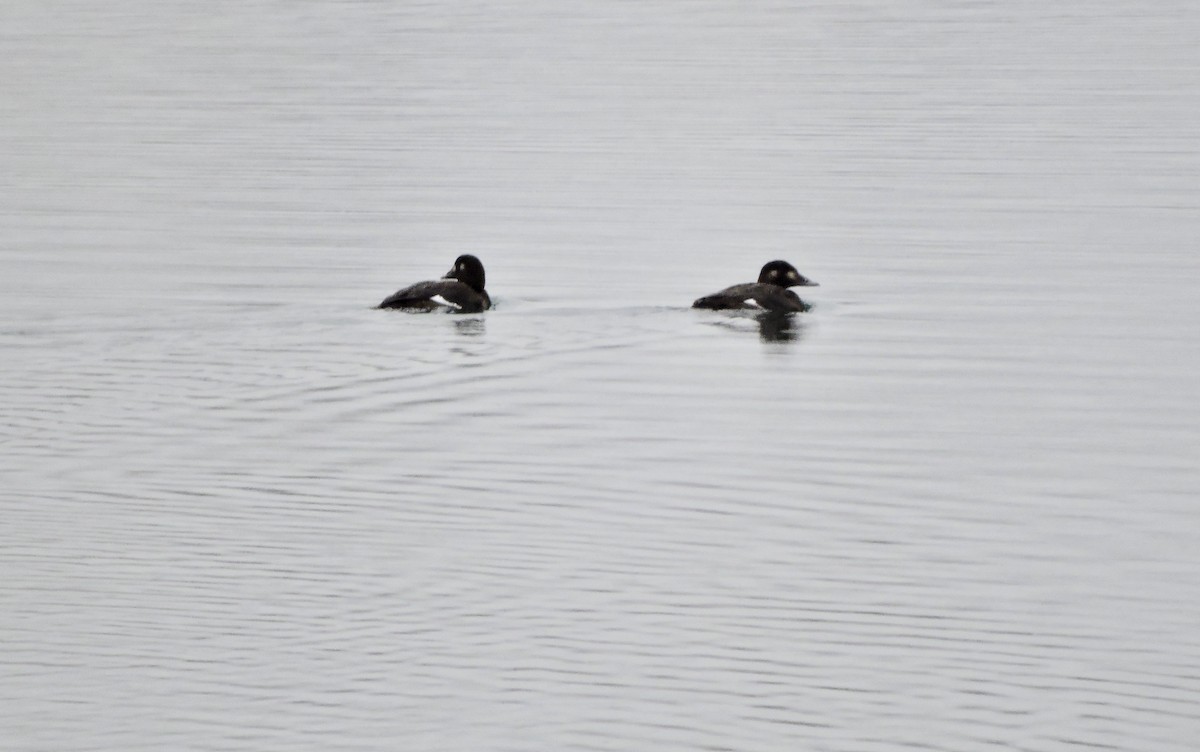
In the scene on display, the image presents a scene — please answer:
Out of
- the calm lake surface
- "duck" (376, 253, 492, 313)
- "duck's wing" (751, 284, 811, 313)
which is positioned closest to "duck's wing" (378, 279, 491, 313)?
"duck" (376, 253, 492, 313)

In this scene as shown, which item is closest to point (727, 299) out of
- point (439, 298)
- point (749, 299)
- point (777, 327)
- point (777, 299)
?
point (749, 299)

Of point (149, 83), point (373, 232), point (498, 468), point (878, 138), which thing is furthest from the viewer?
point (149, 83)

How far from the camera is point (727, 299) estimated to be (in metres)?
23.3

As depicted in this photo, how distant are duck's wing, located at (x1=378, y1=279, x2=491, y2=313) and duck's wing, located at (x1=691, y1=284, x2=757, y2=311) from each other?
2.22 meters

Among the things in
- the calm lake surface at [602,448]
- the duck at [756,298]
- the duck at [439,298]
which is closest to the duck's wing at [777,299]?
the duck at [756,298]

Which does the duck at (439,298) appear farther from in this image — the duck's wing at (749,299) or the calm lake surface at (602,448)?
the duck's wing at (749,299)

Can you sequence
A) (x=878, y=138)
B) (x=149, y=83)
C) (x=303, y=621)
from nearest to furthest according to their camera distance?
1. (x=303, y=621)
2. (x=878, y=138)
3. (x=149, y=83)

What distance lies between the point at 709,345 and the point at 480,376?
9.58ft

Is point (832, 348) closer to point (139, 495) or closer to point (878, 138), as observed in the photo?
point (139, 495)

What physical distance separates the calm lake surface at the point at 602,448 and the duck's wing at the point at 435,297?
0.71 ft

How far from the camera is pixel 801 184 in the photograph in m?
36.3

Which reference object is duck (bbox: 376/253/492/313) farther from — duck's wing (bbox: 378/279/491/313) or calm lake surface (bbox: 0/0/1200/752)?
calm lake surface (bbox: 0/0/1200/752)

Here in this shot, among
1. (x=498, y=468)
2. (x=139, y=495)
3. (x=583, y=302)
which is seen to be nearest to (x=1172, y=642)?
(x=498, y=468)

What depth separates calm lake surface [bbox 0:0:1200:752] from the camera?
10.9 m
